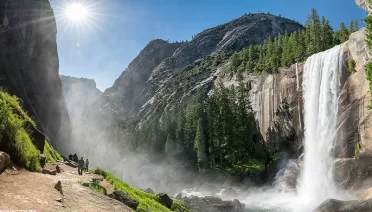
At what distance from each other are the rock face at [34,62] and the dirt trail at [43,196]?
55757 millimetres

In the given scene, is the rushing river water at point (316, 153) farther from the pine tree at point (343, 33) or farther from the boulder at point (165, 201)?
the pine tree at point (343, 33)

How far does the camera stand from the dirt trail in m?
10.2

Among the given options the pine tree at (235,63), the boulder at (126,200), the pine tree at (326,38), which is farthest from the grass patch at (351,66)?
the pine tree at (235,63)

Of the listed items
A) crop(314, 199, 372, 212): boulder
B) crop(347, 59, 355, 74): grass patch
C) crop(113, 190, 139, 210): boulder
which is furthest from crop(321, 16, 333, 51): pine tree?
crop(113, 190, 139, 210): boulder

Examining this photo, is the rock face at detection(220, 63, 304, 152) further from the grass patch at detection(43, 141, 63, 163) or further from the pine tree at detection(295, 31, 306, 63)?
the grass patch at detection(43, 141, 63, 163)

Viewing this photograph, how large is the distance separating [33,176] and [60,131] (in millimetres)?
103210

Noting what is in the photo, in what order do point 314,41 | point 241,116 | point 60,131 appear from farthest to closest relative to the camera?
point 60,131 < point 314,41 < point 241,116

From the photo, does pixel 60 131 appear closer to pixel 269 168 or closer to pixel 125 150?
pixel 125 150

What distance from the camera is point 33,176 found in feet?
45.9

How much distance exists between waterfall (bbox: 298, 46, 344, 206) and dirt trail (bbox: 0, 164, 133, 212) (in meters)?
34.2

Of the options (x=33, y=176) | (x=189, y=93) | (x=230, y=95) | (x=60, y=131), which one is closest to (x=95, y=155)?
(x=60, y=131)

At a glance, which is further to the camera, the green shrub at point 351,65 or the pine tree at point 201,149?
the pine tree at point 201,149

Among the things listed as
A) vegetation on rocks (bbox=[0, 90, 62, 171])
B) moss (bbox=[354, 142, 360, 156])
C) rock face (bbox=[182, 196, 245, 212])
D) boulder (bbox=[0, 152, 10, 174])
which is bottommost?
rock face (bbox=[182, 196, 245, 212])

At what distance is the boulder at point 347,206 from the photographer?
94.8ft
